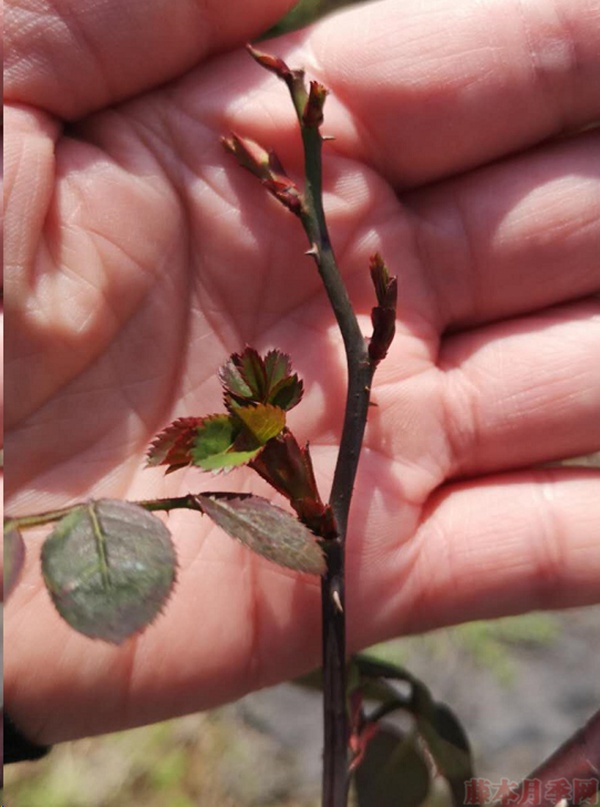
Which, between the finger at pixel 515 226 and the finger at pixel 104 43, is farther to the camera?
the finger at pixel 515 226

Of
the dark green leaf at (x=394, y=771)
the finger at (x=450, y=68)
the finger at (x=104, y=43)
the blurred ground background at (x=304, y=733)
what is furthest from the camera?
the blurred ground background at (x=304, y=733)

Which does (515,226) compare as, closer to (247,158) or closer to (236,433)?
(247,158)

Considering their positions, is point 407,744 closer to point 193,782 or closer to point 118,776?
point 193,782

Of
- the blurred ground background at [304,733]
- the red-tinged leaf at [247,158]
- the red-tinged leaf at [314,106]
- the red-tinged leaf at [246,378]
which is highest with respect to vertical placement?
the red-tinged leaf at [314,106]

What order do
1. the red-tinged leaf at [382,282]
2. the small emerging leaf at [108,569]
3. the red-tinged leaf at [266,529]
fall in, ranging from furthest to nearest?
1. the red-tinged leaf at [382,282]
2. the red-tinged leaf at [266,529]
3. the small emerging leaf at [108,569]

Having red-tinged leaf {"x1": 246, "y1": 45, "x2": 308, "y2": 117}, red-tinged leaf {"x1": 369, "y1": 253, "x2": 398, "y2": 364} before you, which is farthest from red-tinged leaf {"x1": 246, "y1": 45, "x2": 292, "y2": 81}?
red-tinged leaf {"x1": 369, "y1": 253, "x2": 398, "y2": 364}

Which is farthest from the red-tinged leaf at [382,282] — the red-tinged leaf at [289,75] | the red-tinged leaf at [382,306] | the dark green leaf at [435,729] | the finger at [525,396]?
the dark green leaf at [435,729]

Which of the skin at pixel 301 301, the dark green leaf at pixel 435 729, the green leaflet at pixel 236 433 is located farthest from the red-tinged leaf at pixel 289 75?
the dark green leaf at pixel 435 729

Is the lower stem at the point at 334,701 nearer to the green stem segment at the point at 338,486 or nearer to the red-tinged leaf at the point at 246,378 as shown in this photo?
the green stem segment at the point at 338,486

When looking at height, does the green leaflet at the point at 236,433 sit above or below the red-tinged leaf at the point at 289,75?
below
